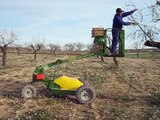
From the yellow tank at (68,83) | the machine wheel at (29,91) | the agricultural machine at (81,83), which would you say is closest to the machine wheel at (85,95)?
the agricultural machine at (81,83)

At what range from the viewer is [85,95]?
15289 millimetres

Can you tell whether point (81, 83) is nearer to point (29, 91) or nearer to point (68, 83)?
point (68, 83)

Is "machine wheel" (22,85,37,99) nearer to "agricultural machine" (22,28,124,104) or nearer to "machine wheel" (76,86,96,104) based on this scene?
"agricultural machine" (22,28,124,104)

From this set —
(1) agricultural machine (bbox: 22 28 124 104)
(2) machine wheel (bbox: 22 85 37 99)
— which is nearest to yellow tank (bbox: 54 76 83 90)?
(1) agricultural machine (bbox: 22 28 124 104)

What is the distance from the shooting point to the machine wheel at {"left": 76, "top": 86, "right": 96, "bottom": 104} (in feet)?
49.5

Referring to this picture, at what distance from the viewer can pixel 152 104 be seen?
607 inches

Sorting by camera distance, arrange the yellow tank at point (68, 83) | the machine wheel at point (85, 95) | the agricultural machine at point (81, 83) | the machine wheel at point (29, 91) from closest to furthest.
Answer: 1. the agricultural machine at point (81, 83)
2. the machine wheel at point (85, 95)
3. the yellow tank at point (68, 83)
4. the machine wheel at point (29, 91)

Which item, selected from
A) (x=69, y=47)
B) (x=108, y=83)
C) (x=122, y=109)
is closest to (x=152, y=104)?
(x=122, y=109)

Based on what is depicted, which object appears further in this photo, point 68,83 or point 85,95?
point 68,83

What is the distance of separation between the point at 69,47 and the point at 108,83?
82.1 m

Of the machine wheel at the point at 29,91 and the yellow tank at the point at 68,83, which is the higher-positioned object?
the yellow tank at the point at 68,83

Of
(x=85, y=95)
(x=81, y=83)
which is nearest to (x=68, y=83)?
(x=81, y=83)

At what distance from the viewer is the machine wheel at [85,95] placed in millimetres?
15086

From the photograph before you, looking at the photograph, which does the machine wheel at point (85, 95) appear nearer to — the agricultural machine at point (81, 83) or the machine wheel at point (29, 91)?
the agricultural machine at point (81, 83)
